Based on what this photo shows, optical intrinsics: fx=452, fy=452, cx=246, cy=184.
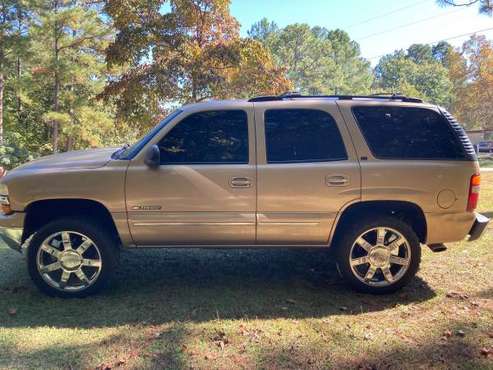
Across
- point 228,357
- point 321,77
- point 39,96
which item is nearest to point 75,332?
point 228,357

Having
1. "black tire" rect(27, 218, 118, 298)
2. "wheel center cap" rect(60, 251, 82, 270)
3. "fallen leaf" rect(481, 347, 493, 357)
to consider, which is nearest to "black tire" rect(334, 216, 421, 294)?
"fallen leaf" rect(481, 347, 493, 357)

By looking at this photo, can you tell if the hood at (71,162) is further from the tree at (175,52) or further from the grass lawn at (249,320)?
the tree at (175,52)

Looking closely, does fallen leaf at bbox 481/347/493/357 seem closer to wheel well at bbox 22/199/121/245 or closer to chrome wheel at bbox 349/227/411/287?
chrome wheel at bbox 349/227/411/287

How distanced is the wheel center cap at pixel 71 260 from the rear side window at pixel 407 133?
3.00 metres

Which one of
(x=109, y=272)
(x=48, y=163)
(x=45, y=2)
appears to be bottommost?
(x=109, y=272)

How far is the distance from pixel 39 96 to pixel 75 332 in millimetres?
24611

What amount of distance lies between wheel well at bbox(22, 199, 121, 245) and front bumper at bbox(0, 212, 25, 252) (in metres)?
0.06

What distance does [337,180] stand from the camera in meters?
4.27

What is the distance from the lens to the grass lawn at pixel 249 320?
3.31 meters

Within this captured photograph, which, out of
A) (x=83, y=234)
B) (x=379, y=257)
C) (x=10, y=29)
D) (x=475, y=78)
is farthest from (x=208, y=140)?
(x=475, y=78)

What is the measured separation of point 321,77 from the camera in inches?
2013

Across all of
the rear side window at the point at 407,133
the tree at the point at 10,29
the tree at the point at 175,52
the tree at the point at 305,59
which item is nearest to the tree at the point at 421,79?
the tree at the point at 305,59

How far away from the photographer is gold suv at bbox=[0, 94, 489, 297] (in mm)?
4242

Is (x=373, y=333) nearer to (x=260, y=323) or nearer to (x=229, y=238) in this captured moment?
(x=260, y=323)
